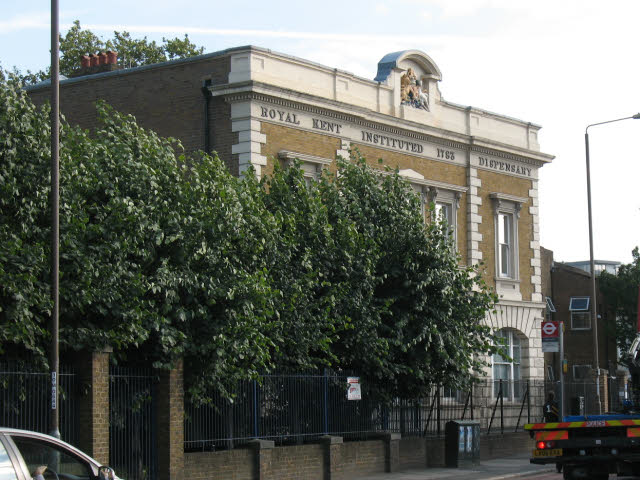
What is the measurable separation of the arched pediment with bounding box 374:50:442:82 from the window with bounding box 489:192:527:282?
496cm

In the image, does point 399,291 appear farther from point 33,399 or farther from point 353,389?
point 33,399

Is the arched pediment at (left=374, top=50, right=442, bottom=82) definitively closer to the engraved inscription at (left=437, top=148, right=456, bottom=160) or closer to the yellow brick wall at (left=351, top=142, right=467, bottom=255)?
the engraved inscription at (left=437, top=148, right=456, bottom=160)

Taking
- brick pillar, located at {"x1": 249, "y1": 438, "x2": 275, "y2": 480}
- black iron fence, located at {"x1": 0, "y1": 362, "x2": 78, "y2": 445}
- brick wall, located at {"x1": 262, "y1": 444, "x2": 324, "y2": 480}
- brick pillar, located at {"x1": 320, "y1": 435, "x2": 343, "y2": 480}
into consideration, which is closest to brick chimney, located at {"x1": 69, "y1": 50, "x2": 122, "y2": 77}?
brick pillar, located at {"x1": 320, "y1": 435, "x2": 343, "y2": 480}

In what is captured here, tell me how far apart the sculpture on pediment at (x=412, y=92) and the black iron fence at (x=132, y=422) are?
17548 mm

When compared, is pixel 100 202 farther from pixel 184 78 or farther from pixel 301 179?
pixel 184 78

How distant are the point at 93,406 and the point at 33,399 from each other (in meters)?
1.00

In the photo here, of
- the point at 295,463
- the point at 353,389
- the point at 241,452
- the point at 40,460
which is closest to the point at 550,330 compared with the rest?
the point at 353,389

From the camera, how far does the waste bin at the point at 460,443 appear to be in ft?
85.6

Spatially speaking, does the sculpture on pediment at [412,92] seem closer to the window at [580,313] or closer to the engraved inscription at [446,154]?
the engraved inscription at [446,154]

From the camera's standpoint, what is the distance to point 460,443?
26.2 meters

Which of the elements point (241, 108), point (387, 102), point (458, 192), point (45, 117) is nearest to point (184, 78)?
point (241, 108)

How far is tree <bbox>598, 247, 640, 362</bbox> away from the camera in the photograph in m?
63.9

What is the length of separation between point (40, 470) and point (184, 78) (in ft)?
69.2

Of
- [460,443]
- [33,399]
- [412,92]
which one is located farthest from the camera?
[412,92]
